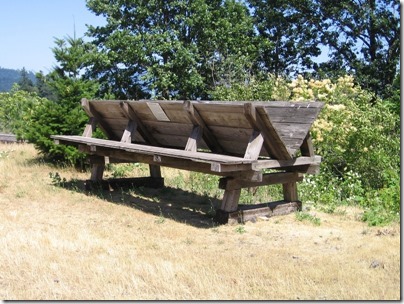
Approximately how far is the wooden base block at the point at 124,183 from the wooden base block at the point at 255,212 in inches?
104

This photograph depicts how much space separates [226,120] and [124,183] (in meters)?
3.18

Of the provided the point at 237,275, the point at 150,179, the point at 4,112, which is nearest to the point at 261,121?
the point at 237,275

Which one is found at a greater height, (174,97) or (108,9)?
(108,9)

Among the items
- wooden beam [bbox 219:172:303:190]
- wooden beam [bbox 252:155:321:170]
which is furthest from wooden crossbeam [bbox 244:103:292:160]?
wooden beam [bbox 219:172:303:190]

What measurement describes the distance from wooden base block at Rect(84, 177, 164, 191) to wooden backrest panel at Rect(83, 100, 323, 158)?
3.83 ft

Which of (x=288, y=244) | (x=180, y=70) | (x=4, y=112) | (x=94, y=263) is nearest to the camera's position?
(x=94, y=263)

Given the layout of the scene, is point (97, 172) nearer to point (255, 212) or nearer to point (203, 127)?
point (203, 127)

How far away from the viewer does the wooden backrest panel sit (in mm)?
6680

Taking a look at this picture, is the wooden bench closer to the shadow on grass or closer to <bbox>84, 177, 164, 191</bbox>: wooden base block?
the shadow on grass

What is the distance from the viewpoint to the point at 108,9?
25.1m

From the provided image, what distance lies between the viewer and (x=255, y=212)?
23.4 feet

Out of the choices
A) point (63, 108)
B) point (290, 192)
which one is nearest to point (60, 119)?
point (63, 108)

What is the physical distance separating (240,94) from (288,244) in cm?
1039

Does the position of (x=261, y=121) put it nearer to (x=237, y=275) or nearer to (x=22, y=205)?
(x=237, y=275)
